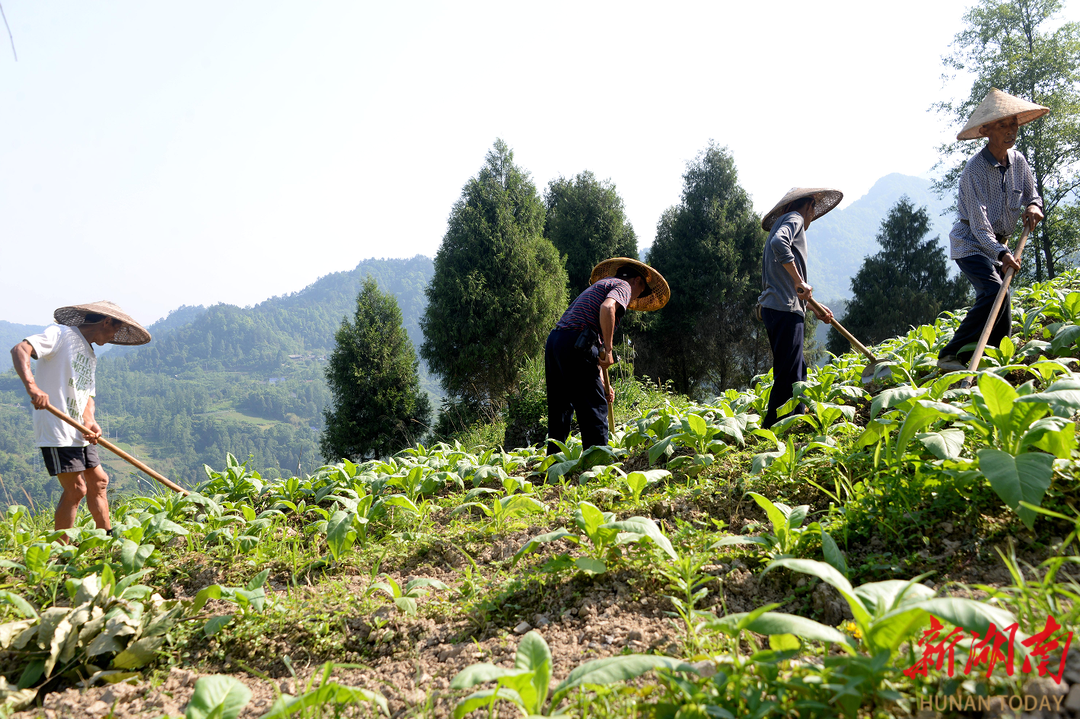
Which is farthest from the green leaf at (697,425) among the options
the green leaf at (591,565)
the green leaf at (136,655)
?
the green leaf at (136,655)

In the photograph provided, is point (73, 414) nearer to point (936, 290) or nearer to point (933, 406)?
point (933, 406)

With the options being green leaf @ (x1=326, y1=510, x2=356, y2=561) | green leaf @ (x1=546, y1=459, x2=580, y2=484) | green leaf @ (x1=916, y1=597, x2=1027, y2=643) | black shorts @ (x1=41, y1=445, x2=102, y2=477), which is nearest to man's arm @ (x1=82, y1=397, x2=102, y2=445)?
black shorts @ (x1=41, y1=445, x2=102, y2=477)

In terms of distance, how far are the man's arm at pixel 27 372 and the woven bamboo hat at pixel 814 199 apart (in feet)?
19.0

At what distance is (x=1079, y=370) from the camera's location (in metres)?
3.44

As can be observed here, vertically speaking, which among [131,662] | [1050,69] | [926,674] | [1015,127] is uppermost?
[1050,69]

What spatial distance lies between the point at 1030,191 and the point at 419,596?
535cm

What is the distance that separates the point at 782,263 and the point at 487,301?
43.5 feet

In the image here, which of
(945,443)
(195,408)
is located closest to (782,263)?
(945,443)

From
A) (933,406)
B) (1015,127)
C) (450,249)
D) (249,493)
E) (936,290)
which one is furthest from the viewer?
(936,290)

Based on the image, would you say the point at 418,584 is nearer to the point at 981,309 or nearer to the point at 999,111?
the point at 981,309

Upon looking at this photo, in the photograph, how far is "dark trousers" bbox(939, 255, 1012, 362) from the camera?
13.0ft

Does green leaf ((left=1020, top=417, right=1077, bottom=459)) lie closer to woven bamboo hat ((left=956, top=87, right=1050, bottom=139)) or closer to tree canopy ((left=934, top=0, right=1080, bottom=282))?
woven bamboo hat ((left=956, top=87, right=1050, bottom=139))

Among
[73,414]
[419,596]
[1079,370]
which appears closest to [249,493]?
[73,414]

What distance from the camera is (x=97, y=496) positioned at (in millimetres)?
4180
